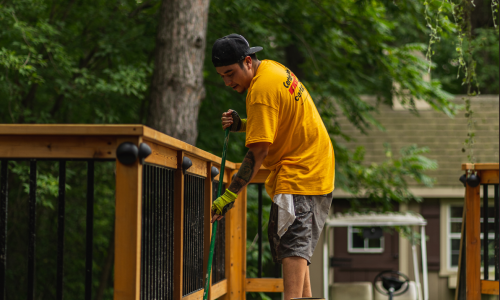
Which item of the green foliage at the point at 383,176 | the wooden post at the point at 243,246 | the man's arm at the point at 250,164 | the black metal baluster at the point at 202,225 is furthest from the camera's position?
the green foliage at the point at 383,176

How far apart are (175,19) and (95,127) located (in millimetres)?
4209

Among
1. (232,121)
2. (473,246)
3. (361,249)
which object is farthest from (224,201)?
(361,249)

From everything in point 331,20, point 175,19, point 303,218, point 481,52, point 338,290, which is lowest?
point 338,290

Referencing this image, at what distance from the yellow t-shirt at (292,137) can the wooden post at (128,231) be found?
0.68m

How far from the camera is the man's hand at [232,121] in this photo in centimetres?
297

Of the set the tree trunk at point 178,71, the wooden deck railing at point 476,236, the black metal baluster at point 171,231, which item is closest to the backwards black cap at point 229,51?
the black metal baluster at point 171,231

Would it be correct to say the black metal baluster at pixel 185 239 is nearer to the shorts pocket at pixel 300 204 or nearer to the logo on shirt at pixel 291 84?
the shorts pocket at pixel 300 204

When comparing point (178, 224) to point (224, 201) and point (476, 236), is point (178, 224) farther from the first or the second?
point (476, 236)

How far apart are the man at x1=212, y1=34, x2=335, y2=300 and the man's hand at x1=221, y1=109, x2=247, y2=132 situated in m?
Answer: 0.34

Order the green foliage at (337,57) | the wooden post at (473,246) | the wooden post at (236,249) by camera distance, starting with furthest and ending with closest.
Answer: the green foliage at (337,57) → the wooden post at (473,246) → the wooden post at (236,249)

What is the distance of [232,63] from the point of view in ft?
8.49

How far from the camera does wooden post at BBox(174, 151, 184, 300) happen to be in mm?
2631

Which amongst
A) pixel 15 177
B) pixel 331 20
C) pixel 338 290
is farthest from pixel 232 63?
pixel 338 290

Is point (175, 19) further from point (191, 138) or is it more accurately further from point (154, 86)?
point (191, 138)
